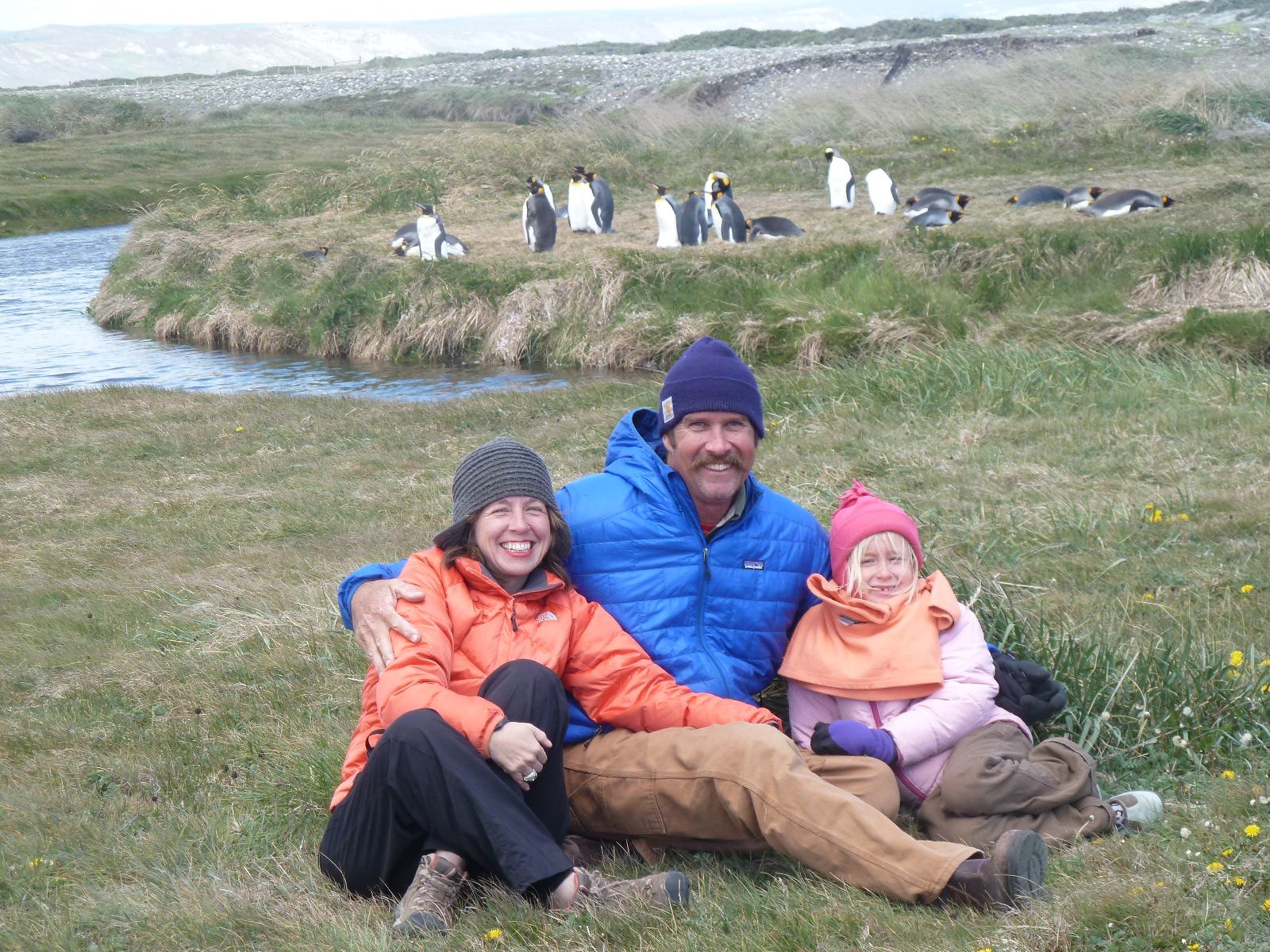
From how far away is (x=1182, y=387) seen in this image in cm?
761

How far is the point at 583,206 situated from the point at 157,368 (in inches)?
277

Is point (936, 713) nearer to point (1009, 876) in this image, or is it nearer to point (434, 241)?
point (1009, 876)

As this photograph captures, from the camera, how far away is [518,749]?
108 inches

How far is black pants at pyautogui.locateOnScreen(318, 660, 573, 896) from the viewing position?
270 centimetres

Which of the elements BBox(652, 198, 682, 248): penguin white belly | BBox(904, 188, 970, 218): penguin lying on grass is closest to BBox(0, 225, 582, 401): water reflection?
BBox(652, 198, 682, 248): penguin white belly

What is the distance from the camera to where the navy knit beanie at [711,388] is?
347cm

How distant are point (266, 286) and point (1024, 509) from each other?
1345 centimetres

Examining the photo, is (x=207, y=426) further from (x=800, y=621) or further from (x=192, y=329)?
(x=800, y=621)

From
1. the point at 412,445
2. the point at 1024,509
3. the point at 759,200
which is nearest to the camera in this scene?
the point at 1024,509

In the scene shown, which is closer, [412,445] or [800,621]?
[800,621]

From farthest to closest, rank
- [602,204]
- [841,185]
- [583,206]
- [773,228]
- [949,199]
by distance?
[583,206] < [602,204] < [841,185] < [949,199] < [773,228]

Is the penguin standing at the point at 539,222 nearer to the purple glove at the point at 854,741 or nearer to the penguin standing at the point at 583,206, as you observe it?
the penguin standing at the point at 583,206

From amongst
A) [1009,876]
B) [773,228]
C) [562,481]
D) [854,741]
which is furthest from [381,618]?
[773,228]

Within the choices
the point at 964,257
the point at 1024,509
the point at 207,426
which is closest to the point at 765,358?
the point at 964,257
